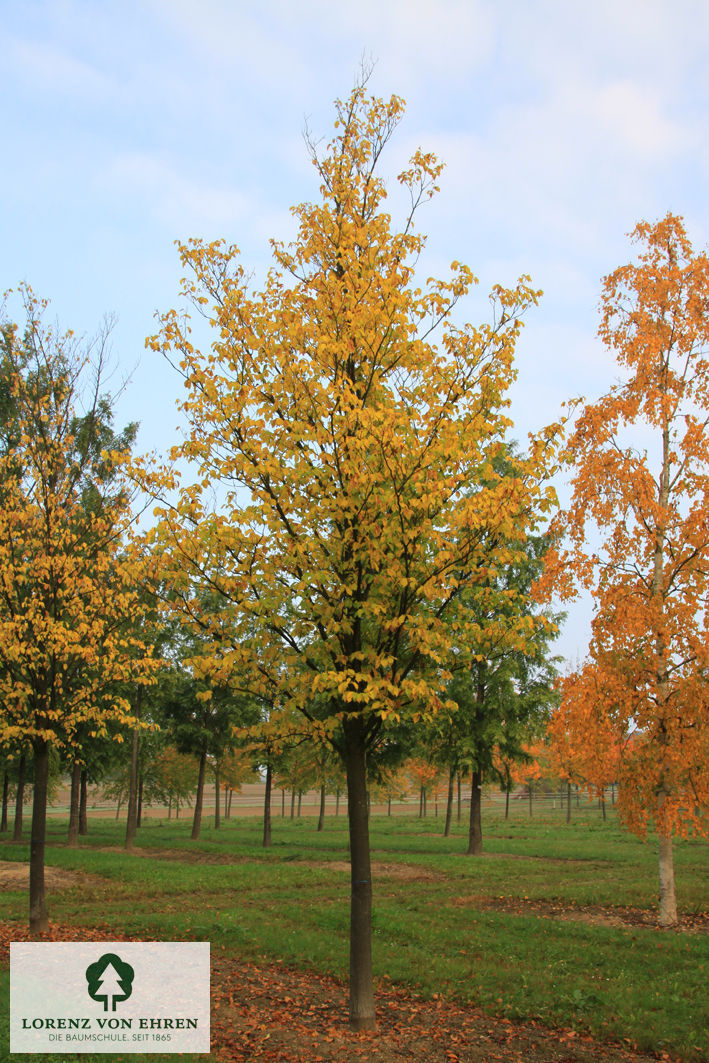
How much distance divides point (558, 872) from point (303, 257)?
1693cm

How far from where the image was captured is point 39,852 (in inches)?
424

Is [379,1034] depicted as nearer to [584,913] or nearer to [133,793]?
[584,913]

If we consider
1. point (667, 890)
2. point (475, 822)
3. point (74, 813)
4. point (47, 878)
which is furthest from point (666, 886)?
point (74, 813)

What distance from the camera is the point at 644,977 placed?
8.75m

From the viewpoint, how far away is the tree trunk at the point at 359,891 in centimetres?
686

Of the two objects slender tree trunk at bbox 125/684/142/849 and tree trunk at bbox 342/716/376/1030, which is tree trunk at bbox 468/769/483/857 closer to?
slender tree trunk at bbox 125/684/142/849

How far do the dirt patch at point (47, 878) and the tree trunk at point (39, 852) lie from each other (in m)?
5.77

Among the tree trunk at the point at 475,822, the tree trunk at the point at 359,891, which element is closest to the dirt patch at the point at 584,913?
the tree trunk at the point at 359,891

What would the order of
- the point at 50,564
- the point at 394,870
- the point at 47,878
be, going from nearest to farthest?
1. the point at 50,564
2. the point at 47,878
3. the point at 394,870

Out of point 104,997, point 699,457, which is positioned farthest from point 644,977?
point 699,457

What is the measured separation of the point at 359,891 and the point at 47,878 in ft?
42.9

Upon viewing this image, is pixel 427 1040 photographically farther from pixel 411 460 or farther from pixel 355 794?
pixel 411 460

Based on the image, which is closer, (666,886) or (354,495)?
(354,495)

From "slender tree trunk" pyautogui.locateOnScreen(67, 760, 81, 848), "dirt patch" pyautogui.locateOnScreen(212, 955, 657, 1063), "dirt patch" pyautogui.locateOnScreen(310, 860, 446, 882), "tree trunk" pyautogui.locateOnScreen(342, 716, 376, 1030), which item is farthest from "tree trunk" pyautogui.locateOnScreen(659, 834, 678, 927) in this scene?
"slender tree trunk" pyautogui.locateOnScreen(67, 760, 81, 848)
